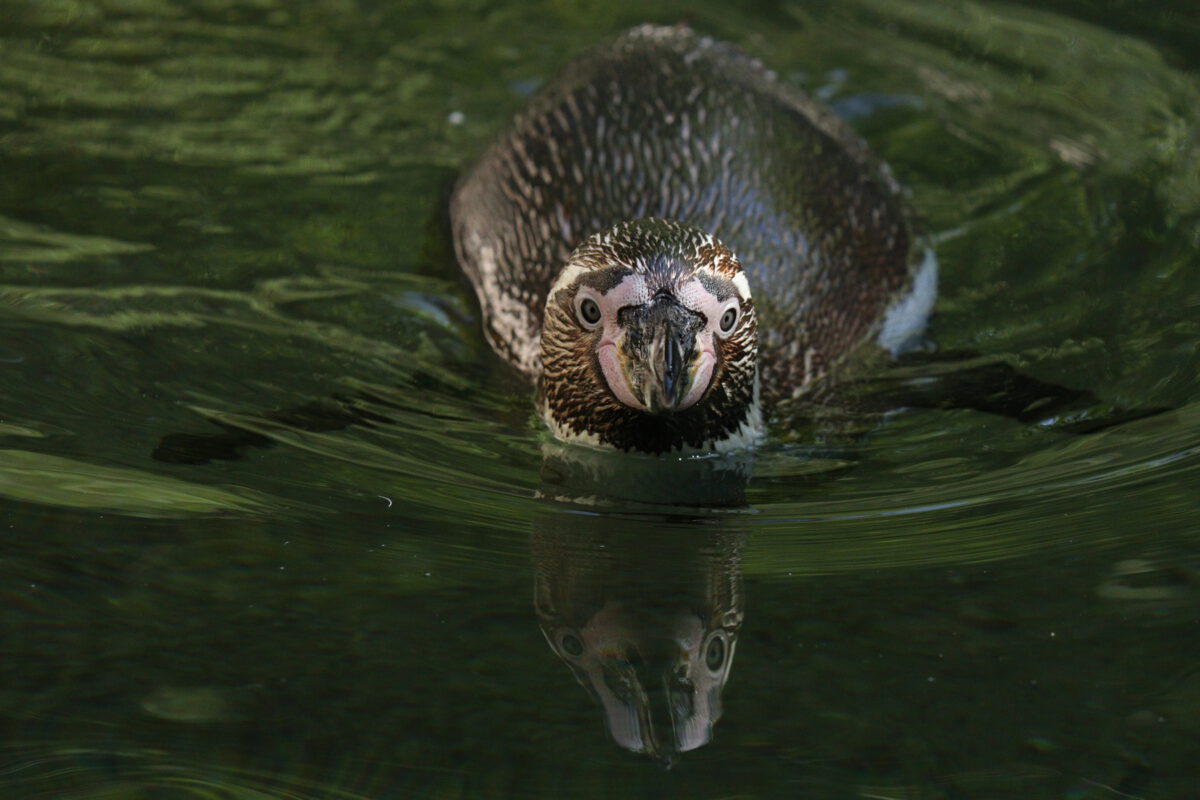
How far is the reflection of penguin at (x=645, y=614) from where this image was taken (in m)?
3.67

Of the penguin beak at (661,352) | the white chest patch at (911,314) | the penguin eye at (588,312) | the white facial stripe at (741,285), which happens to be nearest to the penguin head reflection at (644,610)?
the penguin beak at (661,352)

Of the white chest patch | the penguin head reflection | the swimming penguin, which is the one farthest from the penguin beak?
the white chest patch

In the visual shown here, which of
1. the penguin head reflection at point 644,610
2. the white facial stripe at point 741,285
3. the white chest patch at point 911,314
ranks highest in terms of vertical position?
the white facial stripe at point 741,285

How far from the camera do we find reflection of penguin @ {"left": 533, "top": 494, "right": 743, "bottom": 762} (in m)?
3.67

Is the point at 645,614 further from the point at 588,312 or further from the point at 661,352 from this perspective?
the point at 588,312

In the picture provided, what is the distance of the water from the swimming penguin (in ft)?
0.72

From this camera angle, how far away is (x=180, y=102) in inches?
333

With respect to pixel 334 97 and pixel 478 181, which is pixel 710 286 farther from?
pixel 334 97

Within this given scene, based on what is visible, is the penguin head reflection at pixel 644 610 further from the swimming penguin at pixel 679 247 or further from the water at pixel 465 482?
the swimming penguin at pixel 679 247

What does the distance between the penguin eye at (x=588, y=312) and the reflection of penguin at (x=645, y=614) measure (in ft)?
2.31

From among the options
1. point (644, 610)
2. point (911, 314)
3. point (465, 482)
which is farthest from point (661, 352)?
point (911, 314)

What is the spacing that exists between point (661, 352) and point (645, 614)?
1016 millimetres

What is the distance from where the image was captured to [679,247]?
5.07 metres

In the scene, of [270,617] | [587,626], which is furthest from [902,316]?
[270,617]
